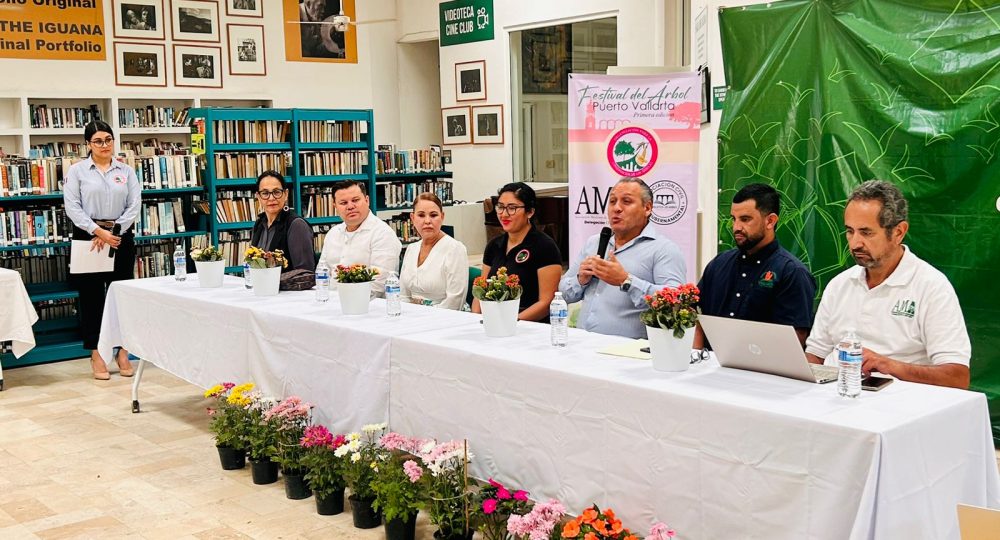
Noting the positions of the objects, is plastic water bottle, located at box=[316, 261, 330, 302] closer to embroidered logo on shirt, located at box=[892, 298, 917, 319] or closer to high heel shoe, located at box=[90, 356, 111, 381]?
embroidered logo on shirt, located at box=[892, 298, 917, 319]

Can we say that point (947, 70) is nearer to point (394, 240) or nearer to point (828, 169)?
point (828, 169)

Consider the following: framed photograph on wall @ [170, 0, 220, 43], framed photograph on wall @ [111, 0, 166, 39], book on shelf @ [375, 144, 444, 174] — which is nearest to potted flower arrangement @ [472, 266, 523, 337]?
book on shelf @ [375, 144, 444, 174]

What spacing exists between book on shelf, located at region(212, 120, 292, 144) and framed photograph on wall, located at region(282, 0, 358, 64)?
3.95 metres

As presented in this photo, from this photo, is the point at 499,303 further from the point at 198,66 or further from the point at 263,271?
the point at 198,66

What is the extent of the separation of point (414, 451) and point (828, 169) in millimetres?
2960

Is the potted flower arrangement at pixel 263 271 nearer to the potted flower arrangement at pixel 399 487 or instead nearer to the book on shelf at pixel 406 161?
the potted flower arrangement at pixel 399 487

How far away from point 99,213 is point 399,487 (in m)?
4.64

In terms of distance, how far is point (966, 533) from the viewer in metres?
1.87

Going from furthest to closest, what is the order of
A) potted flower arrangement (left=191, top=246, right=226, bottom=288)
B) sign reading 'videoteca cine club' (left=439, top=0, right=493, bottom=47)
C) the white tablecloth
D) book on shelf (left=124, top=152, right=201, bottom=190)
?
sign reading 'videoteca cine club' (left=439, top=0, right=493, bottom=47) < book on shelf (left=124, top=152, right=201, bottom=190) < the white tablecloth < potted flower arrangement (left=191, top=246, right=226, bottom=288)

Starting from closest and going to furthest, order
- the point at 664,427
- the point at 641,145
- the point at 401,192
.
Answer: the point at 664,427 → the point at 641,145 → the point at 401,192

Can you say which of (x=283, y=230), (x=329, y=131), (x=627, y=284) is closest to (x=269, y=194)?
(x=283, y=230)

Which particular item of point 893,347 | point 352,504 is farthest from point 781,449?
point 352,504

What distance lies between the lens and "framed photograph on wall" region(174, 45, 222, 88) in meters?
11.6

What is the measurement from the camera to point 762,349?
2.94m
